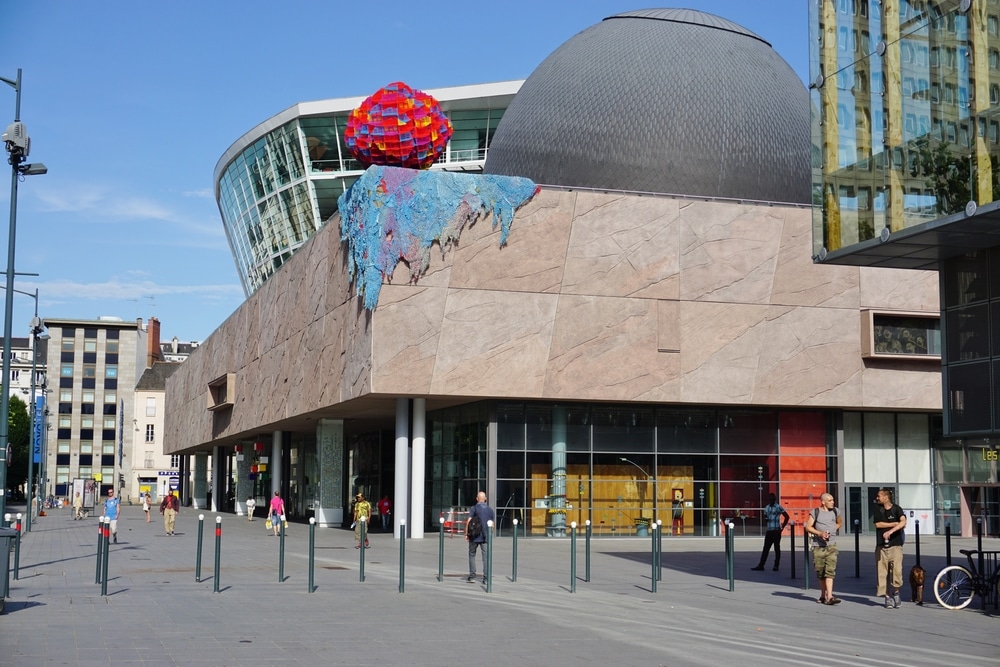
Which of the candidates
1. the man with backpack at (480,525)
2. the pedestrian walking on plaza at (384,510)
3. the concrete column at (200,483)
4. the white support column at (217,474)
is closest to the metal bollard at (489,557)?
the man with backpack at (480,525)

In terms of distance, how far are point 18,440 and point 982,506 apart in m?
89.5

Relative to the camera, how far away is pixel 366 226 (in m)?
34.2

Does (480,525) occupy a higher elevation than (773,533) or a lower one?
higher

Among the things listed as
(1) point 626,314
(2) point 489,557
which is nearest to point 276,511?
(1) point 626,314

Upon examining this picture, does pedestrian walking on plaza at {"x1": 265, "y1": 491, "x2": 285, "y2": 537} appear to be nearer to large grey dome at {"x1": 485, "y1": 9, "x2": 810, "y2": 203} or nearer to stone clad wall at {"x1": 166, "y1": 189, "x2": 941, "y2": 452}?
stone clad wall at {"x1": 166, "y1": 189, "x2": 941, "y2": 452}

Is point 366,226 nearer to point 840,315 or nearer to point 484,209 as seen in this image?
point 484,209

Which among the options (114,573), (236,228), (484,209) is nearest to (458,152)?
(236,228)

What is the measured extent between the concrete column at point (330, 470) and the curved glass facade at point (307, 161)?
20.6 meters

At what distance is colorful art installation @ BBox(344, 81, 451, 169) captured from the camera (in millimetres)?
35156

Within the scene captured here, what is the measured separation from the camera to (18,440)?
351 ft

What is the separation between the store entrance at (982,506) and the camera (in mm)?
40844

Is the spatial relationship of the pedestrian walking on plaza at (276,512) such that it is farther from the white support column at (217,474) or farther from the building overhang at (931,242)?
the white support column at (217,474)

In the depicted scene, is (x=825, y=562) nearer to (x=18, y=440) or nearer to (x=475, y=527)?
(x=475, y=527)

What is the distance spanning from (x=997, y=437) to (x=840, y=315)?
20496 mm
